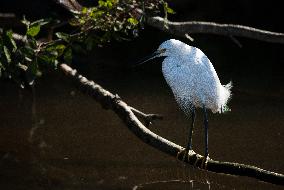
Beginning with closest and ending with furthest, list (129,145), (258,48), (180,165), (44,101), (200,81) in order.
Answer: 1. (200,81)
2. (180,165)
3. (129,145)
4. (44,101)
5. (258,48)

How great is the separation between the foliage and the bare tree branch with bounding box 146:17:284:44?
163mm

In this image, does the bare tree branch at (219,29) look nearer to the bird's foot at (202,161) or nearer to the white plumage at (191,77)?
the white plumage at (191,77)

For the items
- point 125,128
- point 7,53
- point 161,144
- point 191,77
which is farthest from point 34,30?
point 125,128

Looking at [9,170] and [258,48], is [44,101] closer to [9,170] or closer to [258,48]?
[9,170]

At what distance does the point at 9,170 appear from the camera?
4.18 meters

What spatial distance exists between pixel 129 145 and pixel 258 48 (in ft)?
9.55

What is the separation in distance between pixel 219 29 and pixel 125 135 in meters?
1.14

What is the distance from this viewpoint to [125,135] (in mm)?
4746

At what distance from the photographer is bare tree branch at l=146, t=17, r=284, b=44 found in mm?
4102

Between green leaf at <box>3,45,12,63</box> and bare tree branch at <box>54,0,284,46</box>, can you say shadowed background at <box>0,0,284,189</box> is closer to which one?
bare tree branch at <box>54,0,284,46</box>

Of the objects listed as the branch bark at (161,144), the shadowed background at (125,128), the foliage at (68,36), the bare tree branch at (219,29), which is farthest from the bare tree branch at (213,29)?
the shadowed background at (125,128)

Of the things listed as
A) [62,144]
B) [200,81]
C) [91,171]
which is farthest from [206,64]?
[62,144]

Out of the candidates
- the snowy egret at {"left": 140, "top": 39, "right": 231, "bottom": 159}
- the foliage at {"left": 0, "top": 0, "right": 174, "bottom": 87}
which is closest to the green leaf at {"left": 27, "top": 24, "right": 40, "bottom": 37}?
the foliage at {"left": 0, "top": 0, "right": 174, "bottom": 87}

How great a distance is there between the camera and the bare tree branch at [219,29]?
4102mm
